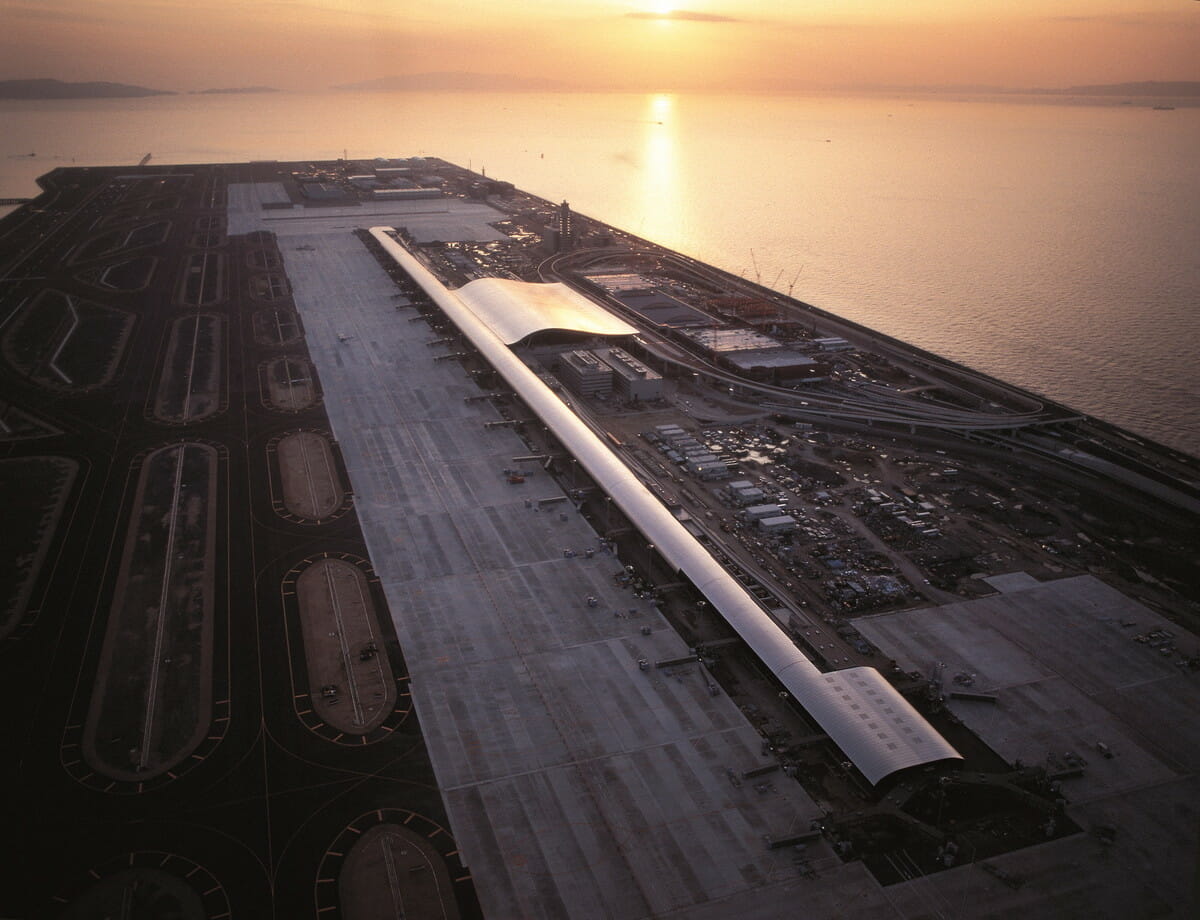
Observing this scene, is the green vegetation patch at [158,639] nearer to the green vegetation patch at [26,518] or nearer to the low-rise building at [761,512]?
the green vegetation patch at [26,518]

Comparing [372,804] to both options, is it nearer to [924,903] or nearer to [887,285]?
[924,903]

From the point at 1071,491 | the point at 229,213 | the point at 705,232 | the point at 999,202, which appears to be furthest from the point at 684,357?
the point at 999,202

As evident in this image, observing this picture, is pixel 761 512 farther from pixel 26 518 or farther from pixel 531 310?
pixel 26 518

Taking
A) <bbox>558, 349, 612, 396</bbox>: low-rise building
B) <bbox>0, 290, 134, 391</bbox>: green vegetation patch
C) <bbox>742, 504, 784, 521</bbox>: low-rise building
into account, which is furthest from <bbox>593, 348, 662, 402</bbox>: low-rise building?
<bbox>0, 290, 134, 391</bbox>: green vegetation patch

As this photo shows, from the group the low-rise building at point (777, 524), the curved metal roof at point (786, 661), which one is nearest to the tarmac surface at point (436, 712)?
the curved metal roof at point (786, 661)

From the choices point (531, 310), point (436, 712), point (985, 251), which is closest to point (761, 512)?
point (436, 712)

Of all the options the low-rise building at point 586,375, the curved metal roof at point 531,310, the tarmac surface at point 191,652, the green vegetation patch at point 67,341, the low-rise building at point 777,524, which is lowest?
the tarmac surface at point 191,652

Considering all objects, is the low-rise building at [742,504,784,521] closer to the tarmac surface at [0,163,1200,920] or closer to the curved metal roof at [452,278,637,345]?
the tarmac surface at [0,163,1200,920]
